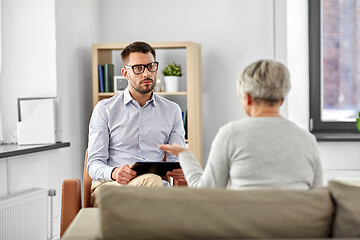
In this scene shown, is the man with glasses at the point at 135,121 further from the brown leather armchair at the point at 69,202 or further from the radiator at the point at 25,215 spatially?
the radiator at the point at 25,215

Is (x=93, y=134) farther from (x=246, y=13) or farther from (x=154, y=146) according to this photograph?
(x=246, y=13)

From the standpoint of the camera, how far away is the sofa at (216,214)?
134cm

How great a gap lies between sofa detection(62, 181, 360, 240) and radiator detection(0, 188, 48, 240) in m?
2.13

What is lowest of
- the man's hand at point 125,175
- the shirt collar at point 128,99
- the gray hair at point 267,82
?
the man's hand at point 125,175

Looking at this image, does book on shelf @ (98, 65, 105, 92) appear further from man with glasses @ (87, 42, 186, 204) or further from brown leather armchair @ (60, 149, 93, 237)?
brown leather armchair @ (60, 149, 93, 237)

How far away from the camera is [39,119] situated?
389 centimetres

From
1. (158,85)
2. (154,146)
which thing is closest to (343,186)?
(154,146)

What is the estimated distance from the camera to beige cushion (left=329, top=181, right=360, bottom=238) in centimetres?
137

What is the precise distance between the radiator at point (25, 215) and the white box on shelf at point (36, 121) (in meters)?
0.38

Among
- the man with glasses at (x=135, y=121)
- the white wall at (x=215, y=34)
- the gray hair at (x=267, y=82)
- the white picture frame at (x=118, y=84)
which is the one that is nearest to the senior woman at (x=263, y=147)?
the gray hair at (x=267, y=82)

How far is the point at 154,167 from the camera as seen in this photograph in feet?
8.57

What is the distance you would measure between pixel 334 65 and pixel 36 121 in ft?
8.71

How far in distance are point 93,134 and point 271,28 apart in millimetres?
2435

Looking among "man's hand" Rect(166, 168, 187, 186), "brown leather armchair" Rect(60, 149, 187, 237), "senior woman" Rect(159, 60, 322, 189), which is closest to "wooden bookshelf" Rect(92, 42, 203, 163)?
"man's hand" Rect(166, 168, 187, 186)
